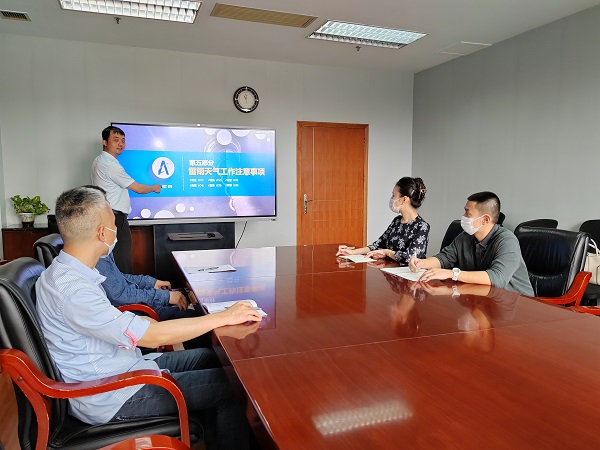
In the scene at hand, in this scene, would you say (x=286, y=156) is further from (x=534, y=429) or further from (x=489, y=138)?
(x=534, y=429)

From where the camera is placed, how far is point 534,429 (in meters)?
0.83

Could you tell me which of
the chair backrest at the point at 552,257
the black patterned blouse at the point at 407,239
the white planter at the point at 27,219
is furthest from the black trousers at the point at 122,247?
the chair backrest at the point at 552,257

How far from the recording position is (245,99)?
5.44 m

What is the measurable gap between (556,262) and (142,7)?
12.7 ft

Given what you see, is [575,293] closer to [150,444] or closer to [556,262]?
[556,262]

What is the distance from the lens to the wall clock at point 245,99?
5.39 m

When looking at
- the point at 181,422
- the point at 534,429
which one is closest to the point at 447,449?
the point at 534,429

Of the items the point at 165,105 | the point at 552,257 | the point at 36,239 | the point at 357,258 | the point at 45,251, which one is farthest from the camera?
the point at 165,105

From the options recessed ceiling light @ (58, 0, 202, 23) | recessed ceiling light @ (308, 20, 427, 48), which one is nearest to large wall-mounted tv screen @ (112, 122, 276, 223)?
recessed ceiling light @ (58, 0, 202, 23)

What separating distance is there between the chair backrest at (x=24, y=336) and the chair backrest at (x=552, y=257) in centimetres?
247

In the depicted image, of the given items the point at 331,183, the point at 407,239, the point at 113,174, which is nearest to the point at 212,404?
the point at 407,239

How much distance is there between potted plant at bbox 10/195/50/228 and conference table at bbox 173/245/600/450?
138 inches

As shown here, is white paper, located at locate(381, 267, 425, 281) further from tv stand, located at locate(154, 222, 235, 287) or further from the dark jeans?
tv stand, located at locate(154, 222, 235, 287)

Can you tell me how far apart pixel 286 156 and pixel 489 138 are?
252 centimetres
